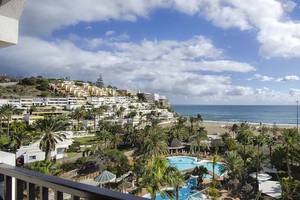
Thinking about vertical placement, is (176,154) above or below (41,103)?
below

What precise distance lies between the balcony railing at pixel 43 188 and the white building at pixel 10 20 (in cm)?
93

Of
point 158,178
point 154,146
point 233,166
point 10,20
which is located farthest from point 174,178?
point 10,20

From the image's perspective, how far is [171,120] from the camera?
7650 cm

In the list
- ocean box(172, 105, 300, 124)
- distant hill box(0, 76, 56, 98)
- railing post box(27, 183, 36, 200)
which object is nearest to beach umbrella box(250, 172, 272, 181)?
railing post box(27, 183, 36, 200)

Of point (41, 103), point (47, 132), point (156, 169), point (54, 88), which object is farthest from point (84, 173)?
point (54, 88)

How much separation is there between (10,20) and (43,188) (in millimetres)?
1347

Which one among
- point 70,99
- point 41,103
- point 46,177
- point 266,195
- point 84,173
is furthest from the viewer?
point 70,99

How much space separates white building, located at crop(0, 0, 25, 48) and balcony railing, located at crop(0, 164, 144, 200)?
93 centimetres

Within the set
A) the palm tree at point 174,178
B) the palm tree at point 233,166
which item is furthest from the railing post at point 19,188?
the palm tree at point 233,166

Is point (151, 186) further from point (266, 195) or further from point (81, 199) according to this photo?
point (81, 199)

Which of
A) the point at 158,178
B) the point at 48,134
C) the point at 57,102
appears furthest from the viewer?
the point at 57,102

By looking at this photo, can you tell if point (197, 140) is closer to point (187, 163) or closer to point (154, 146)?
point (187, 163)

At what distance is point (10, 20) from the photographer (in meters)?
2.36

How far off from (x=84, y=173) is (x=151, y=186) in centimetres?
1312
